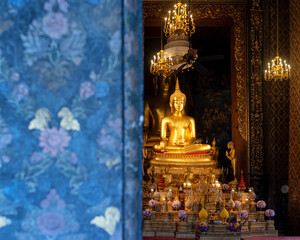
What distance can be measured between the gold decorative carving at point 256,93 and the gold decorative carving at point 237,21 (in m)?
0.15

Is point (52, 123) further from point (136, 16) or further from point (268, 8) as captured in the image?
point (268, 8)

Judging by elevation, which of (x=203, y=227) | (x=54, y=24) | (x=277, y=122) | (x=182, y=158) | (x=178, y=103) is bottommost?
(x=203, y=227)

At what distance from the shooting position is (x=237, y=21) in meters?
6.92

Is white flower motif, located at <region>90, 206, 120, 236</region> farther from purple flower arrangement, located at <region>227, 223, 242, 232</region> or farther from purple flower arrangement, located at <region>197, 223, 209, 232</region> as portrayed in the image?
purple flower arrangement, located at <region>227, 223, 242, 232</region>

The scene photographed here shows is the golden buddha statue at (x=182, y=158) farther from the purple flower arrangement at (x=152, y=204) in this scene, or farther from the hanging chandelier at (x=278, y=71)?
the purple flower arrangement at (x=152, y=204)

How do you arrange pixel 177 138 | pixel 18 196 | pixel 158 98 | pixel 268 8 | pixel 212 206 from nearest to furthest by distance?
pixel 18 196 < pixel 212 206 < pixel 268 8 < pixel 177 138 < pixel 158 98

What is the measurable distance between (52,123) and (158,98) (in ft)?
26.8

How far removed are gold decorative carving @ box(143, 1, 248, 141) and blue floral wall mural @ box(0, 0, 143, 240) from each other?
5942 millimetres

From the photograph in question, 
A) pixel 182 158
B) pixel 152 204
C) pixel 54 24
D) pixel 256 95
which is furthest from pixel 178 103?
pixel 54 24

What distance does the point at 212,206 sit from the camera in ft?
13.5

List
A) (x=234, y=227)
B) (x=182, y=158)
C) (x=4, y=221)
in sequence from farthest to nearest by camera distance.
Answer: (x=182, y=158) < (x=234, y=227) < (x=4, y=221)

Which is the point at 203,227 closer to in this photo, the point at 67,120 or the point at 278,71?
the point at 67,120

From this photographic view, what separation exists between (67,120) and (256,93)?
6026mm

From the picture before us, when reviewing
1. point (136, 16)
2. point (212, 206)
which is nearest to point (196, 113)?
point (212, 206)
